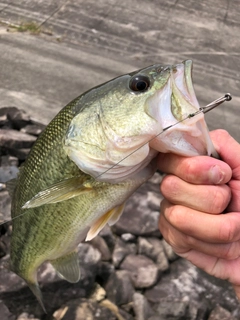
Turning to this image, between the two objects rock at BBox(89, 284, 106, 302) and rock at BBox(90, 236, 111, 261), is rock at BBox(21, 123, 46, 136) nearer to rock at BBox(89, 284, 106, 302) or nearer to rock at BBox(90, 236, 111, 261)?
rock at BBox(90, 236, 111, 261)

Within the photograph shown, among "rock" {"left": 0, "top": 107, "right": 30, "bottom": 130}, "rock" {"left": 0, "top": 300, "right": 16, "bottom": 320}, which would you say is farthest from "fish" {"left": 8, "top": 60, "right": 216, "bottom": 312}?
"rock" {"left": 0, "top": 107, "right": 30, "bottom": 130}

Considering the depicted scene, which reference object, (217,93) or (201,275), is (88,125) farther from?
(217,93)

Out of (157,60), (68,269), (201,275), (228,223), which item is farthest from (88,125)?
(157,60)

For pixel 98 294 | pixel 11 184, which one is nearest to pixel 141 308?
pixel 98 294

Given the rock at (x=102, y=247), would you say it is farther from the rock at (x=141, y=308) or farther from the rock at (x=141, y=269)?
the rock at (x=141, y=308)

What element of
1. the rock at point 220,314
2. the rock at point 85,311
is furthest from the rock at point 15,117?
the rock at point 220,314

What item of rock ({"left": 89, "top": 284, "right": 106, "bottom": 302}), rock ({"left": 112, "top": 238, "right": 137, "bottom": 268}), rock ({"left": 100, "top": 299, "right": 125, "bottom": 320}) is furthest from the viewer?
rock ({"left": 112, "top": 238, "right": 137, "bottom": 268})
